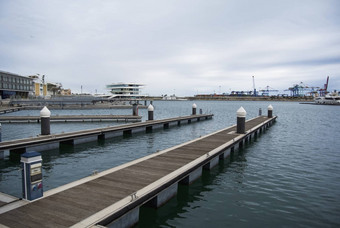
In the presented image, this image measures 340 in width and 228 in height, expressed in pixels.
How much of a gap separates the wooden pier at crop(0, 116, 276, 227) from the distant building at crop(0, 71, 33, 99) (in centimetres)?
8562

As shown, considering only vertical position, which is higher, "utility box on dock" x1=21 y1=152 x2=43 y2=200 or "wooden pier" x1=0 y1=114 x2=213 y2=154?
"utility box on dock" x1=21 y1=152 x2=43 y2=200

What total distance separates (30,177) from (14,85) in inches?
3740

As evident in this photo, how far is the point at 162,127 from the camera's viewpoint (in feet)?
109

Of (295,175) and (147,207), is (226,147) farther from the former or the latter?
(147,207)

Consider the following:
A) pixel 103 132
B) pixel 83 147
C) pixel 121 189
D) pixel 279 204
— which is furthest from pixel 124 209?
pixel 103 132

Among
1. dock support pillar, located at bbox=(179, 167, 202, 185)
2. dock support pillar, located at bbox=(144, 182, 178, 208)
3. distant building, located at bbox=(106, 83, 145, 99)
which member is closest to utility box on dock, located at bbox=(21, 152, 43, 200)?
dock support pillar, located at bbox=(144, 182, 178, 208)

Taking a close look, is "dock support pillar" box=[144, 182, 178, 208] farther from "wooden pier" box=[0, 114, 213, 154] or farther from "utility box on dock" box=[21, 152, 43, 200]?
"wooden pier" box=[0, 114, 213, 154]

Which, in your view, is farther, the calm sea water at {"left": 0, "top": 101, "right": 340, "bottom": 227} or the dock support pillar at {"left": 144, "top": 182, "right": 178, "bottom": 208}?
the dock support pillar at {"left": 144, "top": 182, "right": 178, "bottom": 208}

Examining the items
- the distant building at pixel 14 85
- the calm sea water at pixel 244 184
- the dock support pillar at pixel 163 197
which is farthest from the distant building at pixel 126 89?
the dock support pillar at pixel 163 197

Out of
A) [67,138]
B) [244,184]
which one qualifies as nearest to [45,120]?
[67,138]

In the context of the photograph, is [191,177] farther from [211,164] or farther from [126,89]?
[126,89]

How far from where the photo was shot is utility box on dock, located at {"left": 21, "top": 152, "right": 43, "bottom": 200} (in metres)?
7.24

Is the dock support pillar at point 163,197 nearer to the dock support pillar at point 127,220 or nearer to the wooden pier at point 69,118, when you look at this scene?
the dock support pillar at point 127,220

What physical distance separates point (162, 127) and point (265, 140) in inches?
534
